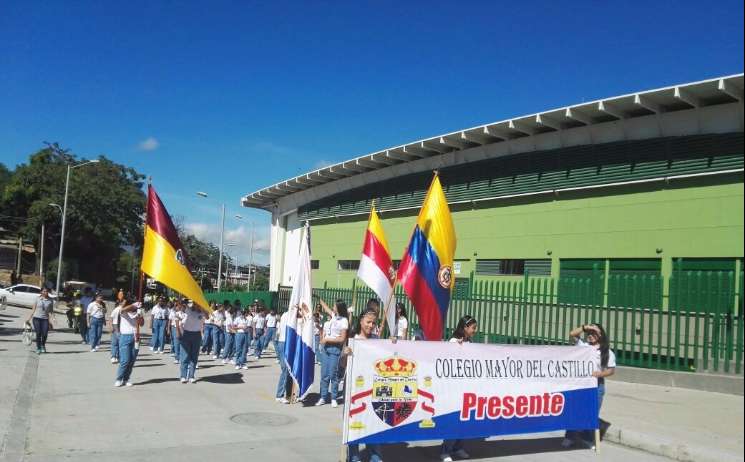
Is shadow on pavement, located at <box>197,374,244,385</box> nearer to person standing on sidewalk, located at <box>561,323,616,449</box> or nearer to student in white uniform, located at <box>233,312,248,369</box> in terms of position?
student in white uniform, located at <box>233,312,248,369</box>

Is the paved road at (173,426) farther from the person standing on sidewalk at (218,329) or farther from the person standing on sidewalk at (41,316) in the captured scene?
the person standing on sidewalk at (218,329)

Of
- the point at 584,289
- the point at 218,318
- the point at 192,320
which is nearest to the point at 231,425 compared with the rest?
the point at 192,320

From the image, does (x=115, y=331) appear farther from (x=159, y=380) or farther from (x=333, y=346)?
(x=333, y=346)

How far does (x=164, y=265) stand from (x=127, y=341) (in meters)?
1.53

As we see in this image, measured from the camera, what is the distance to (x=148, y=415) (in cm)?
910

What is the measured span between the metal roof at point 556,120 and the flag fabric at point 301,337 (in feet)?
22.8

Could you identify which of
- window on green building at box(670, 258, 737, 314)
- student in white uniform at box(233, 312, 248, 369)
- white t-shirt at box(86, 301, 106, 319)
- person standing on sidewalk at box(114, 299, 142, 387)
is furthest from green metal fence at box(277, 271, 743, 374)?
white t-shirt at box(86, 301, 106, 319)

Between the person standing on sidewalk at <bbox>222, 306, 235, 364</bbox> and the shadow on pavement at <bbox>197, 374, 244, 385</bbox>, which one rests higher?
the person standing on sidewalk at <bbox>222, 306, 235, 364</bbox>

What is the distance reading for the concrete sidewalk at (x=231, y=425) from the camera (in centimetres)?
727

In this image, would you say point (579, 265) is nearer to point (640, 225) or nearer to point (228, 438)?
point (640, 225)

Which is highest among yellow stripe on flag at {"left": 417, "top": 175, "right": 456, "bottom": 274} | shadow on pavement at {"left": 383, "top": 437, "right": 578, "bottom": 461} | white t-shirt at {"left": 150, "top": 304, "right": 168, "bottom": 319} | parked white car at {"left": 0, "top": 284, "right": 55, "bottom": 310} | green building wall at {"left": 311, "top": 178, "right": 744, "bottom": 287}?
green building wall at {"left": 311, "top": 178, "right": 744, "bottom": 287}

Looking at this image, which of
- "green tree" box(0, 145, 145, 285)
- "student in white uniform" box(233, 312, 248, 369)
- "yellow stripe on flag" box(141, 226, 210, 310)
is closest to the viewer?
"yellow stripe on flag" box(141, 226, 210, 310)

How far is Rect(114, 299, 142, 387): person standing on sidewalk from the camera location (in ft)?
38.0

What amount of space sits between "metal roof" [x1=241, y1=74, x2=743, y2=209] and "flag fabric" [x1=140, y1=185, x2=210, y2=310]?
30.1ft
